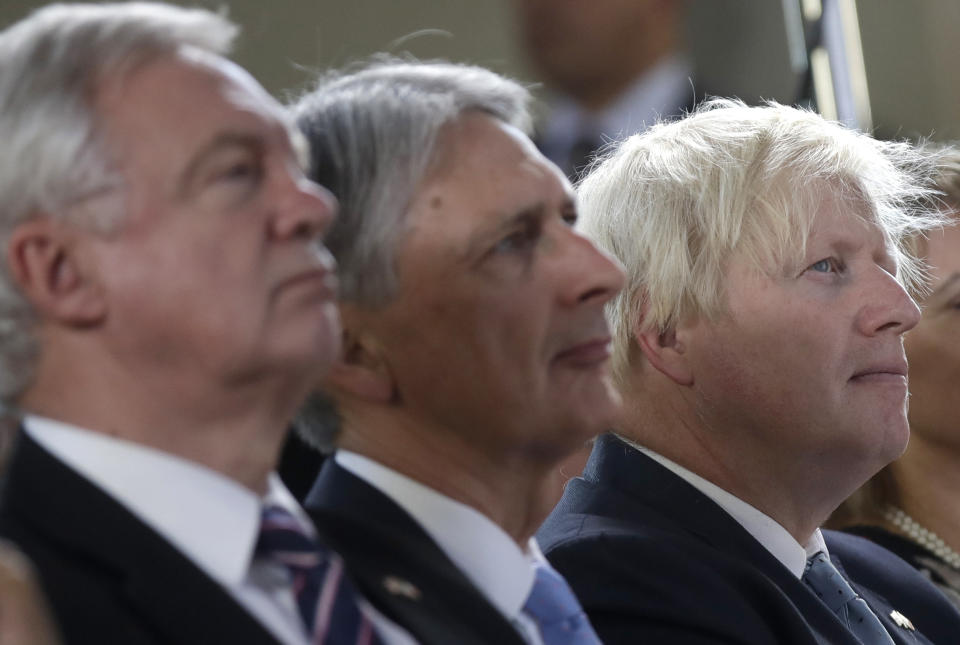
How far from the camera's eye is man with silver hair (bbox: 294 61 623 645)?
181cm

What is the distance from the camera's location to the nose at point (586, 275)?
6.08ft

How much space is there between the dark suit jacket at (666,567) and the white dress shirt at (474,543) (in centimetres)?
28

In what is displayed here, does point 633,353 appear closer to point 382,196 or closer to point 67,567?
point 382,196

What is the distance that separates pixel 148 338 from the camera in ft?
4.66

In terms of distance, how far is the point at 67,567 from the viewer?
1.35 meters

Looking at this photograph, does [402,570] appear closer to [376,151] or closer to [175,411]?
[175,411]

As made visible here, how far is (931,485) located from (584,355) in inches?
56.9

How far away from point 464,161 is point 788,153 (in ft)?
2.46

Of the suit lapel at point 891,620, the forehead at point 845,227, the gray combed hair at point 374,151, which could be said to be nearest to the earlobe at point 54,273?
the gray combed hair at point 374,151

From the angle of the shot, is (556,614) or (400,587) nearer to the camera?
(400,587)

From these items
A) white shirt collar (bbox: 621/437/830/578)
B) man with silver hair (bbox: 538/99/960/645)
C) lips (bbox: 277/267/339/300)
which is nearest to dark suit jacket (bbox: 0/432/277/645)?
lips (bbox: 277/267/339/300)

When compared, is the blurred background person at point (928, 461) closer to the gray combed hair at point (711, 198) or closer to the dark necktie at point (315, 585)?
the gray combed hair at point (711, 198)

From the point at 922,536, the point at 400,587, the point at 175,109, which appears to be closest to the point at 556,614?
the point at 400,587

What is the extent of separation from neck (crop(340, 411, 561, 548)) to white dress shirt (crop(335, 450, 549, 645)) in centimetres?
2
